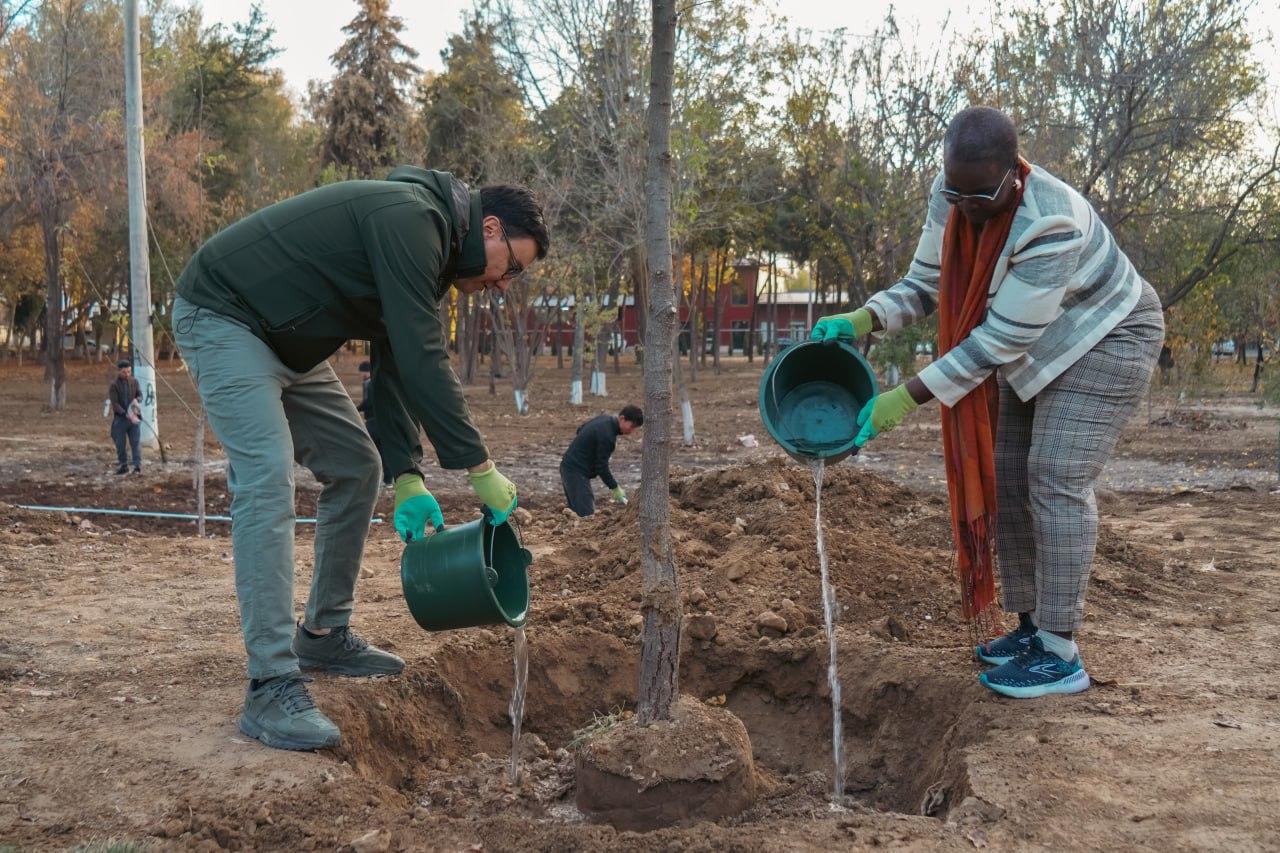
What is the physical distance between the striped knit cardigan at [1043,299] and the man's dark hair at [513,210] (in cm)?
125

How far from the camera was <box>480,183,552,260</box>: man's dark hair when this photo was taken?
3188 mm

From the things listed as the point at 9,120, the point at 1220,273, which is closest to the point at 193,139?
the point at 9,120

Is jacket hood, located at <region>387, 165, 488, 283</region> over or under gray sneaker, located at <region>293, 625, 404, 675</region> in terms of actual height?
over

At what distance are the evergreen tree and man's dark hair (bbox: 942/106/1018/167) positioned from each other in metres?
25.6

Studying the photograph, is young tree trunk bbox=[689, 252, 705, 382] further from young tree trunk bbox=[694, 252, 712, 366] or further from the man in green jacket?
the man in green jacket

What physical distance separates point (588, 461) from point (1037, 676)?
17.8 ft

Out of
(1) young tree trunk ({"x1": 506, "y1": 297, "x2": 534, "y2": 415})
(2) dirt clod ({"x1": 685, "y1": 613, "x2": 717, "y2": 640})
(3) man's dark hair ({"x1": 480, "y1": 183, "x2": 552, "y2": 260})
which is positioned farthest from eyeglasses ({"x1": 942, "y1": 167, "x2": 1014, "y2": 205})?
(1) young tree trunk ({"x1": 506, "y1": 297, "x2": 534, "y2": 415})

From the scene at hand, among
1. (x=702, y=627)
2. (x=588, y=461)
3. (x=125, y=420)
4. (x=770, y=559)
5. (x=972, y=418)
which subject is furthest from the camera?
(x=125, y=420)

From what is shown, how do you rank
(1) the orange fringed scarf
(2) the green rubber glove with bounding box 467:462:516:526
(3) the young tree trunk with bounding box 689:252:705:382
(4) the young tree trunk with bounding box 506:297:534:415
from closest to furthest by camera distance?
(2) the green rubber glove with bounding box 467:462:516:526 < (1) the orange fringed scarf < (4) the young tree trunk with bounding box 506:297:534:415 < (3) the young tree trunk with bounding box 689:252:705:382

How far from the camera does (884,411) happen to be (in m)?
3.34

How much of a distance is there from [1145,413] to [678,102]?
34.5 ft

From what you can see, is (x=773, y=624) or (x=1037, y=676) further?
(x=773, y=624)

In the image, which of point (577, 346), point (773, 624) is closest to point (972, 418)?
point (773, 624)

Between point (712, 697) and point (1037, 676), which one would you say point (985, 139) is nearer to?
point (1037, 676)
